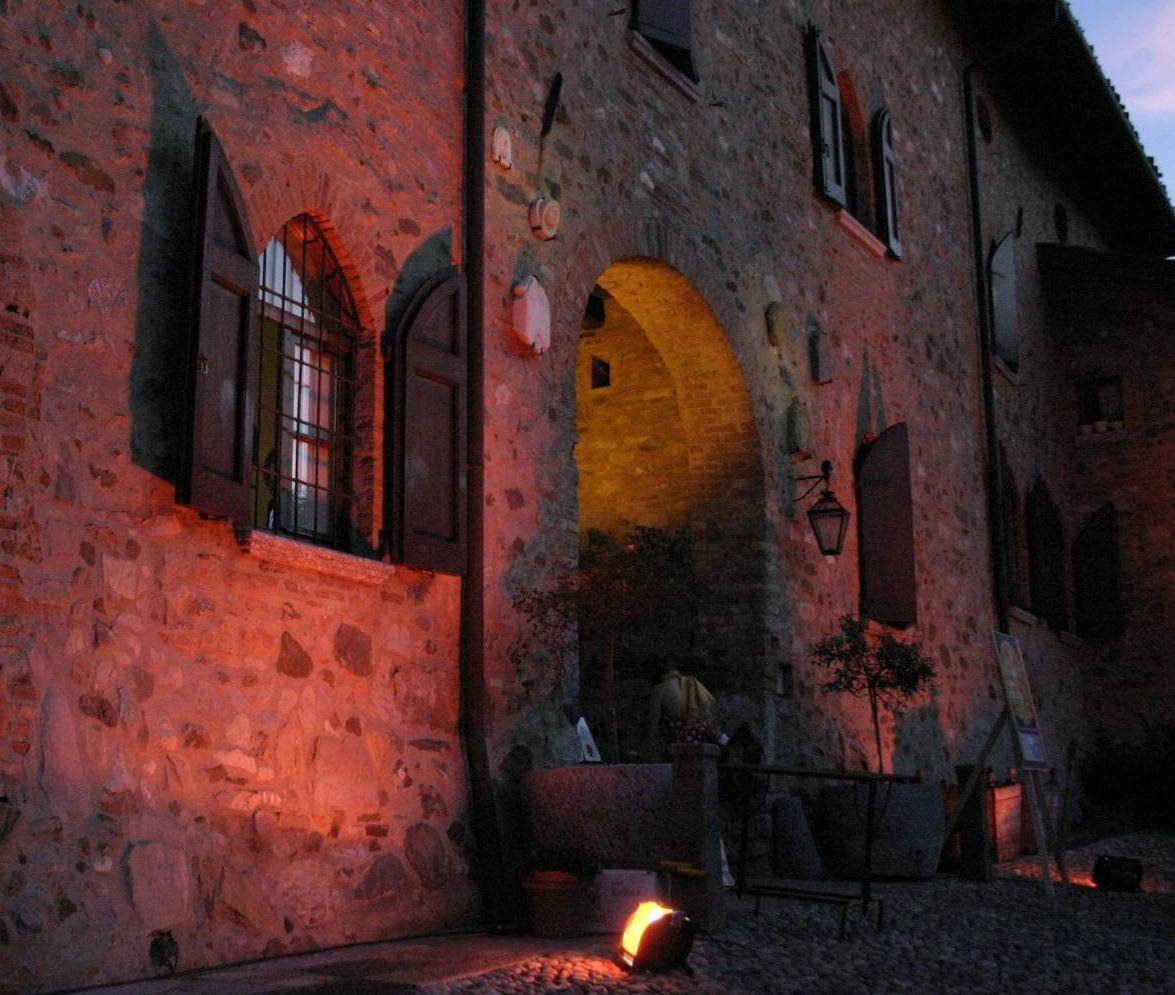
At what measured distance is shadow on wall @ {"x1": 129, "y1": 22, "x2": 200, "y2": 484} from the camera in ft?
17.4

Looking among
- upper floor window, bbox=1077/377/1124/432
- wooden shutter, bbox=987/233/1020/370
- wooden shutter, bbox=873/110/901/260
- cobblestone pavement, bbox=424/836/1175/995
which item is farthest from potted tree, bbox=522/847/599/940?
upper floor window, bbox=1077/377/1124/432

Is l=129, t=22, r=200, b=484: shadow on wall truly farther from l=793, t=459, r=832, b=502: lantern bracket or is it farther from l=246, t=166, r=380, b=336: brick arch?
l=793, t=459, r=832, b=502: lantern bracket

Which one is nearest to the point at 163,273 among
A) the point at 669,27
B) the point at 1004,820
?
the point at 669,27

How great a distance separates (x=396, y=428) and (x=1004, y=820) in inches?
258

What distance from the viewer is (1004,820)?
35.7 ft

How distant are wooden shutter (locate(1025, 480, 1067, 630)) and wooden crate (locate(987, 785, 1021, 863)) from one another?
466 centimetres

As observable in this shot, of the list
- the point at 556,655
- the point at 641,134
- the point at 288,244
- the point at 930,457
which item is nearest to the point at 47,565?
the point at 288,244

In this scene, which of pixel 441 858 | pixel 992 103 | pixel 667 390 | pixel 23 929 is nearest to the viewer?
pixel 23 929

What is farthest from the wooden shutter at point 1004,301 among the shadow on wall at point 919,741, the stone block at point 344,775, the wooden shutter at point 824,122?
the stone block at point 344,775

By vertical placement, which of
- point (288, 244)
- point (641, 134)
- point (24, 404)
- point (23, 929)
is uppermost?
point (641, 134)

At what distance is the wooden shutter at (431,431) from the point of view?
6473 millimetres

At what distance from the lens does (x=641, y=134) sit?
893 centimetres

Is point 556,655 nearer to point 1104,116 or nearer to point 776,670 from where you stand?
point 776,670

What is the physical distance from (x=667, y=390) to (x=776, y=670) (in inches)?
92.8
